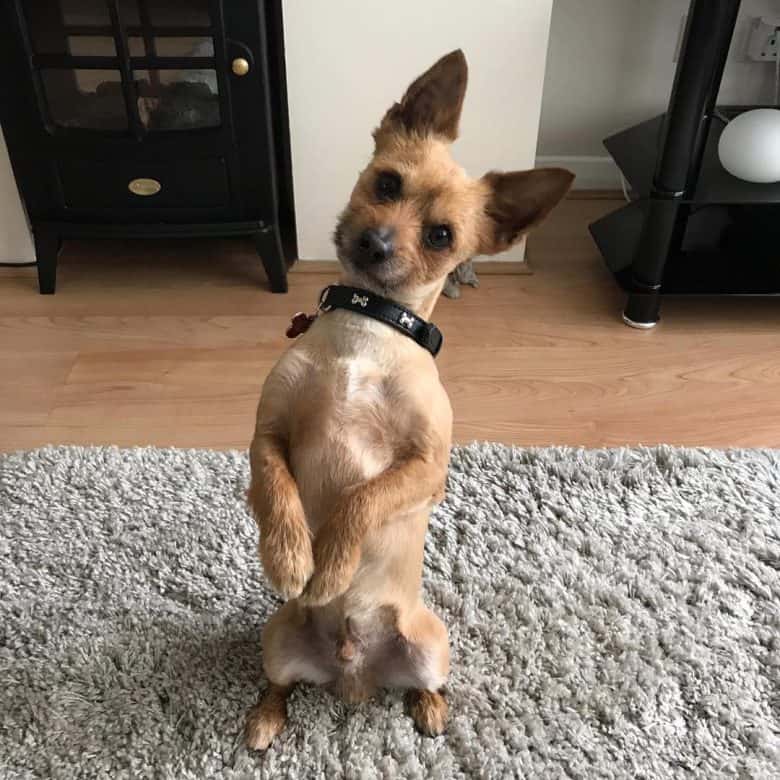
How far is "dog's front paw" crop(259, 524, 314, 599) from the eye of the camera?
0.96m

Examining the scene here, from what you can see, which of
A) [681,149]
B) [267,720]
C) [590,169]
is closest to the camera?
[267,720]

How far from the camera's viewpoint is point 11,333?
2043 millimetres

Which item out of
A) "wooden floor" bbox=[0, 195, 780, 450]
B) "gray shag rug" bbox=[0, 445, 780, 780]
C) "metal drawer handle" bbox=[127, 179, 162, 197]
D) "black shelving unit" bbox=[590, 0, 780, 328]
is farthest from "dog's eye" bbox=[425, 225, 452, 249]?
"metal drawer handle" bbox=[127, 179, 162, 197]

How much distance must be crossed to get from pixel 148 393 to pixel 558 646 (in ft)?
3.49

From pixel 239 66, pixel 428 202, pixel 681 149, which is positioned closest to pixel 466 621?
pixel 428 202

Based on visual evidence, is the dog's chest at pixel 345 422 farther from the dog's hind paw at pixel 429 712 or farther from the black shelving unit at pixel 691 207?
the black shelving unit at pixel 691 207

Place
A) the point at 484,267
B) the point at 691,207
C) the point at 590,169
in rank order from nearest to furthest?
the point at 691,207, the point at 484,267, the point at 590,169

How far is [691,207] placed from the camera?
7.13 feet

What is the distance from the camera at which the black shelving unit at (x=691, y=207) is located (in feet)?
5.77

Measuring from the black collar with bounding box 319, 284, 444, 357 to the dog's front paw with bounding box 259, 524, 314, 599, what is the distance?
282 millimetres

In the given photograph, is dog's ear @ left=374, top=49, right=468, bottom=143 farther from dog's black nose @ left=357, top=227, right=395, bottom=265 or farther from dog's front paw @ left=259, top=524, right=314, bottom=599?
dog's front paw @ left=259, top=524, right=314, bottom=599

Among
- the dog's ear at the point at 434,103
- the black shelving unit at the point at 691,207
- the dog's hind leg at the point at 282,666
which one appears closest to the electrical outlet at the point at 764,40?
the black shelving unit at the point at 691,207

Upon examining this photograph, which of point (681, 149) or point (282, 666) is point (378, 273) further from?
point (681, 149)

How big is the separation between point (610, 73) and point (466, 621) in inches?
70.8
